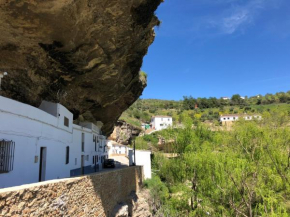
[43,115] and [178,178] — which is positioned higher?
[43,115]

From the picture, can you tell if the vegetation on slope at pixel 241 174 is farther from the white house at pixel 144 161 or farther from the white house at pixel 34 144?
the white house at pixel 34 144

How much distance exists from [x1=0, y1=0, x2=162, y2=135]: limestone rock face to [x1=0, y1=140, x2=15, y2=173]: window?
5506 millimetres

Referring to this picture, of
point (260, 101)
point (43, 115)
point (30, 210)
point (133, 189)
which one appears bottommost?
point (133, 189)

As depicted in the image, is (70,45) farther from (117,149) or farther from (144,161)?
(117,149)

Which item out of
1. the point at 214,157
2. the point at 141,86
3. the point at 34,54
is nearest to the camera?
the point at 34,54

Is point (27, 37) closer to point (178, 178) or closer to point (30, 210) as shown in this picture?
point (30, 210)

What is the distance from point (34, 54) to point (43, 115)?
146 inches

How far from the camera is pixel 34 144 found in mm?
9984

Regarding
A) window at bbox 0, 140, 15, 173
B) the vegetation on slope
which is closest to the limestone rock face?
window at bbox 0, 140, 15, 173

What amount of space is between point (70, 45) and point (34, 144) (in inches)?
217

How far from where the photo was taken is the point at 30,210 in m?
5.46

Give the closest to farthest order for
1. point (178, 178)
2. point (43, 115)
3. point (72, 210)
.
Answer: point (72, 210)
point (43, 115)
point (178, 178)

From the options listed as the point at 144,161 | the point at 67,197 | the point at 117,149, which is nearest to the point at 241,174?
the point at 67,197

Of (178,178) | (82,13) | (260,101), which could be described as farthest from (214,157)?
(260,101)
